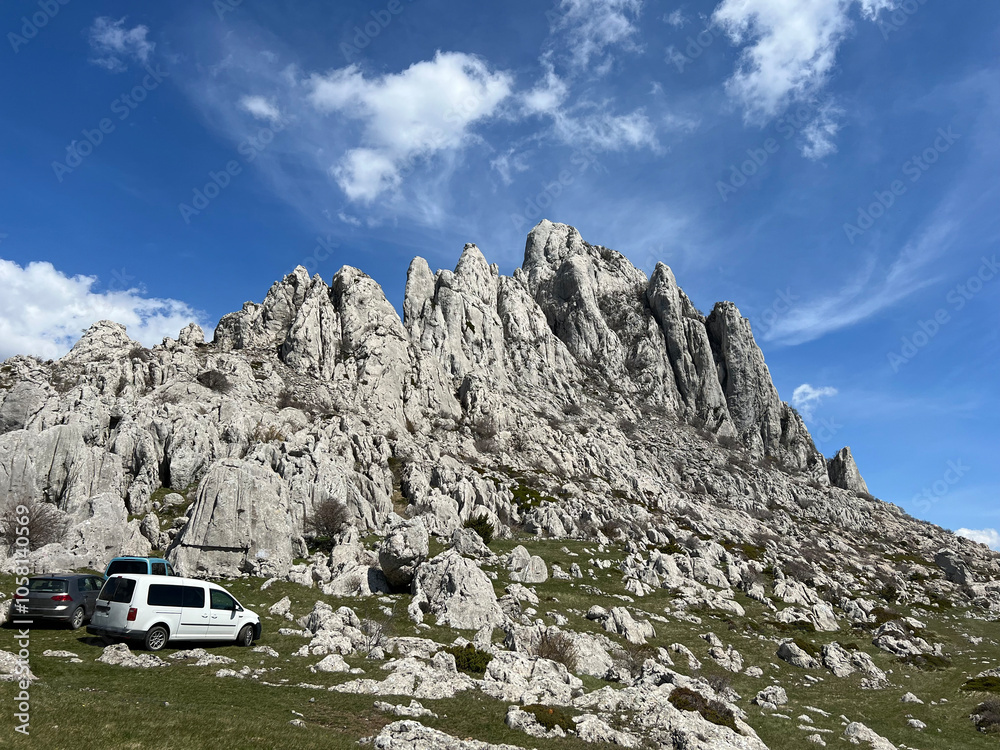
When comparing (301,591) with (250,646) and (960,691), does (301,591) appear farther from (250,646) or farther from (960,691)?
(960,691)

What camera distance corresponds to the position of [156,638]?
20.5m

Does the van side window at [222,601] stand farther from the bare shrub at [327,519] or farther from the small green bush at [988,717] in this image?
the small green bush at [988,717]

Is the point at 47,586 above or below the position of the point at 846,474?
below

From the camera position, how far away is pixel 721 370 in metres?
177

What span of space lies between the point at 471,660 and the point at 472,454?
80827 millimetres

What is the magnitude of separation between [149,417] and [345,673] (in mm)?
59403

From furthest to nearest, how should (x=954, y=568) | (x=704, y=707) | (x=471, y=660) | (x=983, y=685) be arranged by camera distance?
1. (x=954, y=568)
2. (x=983, y=685)
3. (x=471, y=660)
4. (x=704, y=707)

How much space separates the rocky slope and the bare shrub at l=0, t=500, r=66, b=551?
2.68m

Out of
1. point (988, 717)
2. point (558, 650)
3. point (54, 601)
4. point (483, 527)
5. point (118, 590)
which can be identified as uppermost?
point (483, 527)

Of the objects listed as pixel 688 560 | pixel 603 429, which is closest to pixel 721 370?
pixel 603 429

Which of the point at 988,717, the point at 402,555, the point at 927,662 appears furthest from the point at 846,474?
the point at 402,555

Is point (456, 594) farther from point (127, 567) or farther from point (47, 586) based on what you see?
point (47, 586)

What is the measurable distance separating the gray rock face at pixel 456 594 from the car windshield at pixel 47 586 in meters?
18.7

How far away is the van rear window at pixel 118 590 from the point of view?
20.3 m
